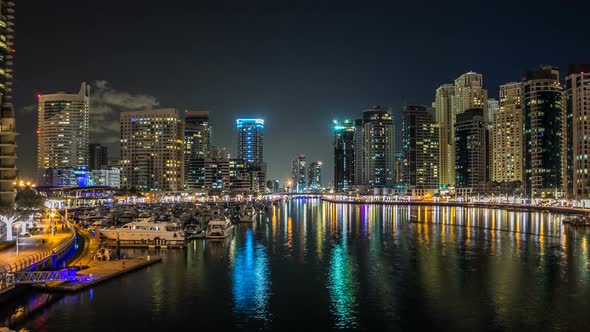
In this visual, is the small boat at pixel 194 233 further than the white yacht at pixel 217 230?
No

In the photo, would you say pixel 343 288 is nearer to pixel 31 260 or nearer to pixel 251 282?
pixel 251 282

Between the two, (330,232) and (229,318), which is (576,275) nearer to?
(229,318)

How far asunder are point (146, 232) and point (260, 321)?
124ft

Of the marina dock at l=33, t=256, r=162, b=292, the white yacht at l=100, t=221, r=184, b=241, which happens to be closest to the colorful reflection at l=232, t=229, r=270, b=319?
the white yacht at l=100, t=221, r=184, b=241

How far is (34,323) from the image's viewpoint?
3303 centimetres

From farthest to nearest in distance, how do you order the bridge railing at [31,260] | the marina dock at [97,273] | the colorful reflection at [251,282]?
1. the marina dock at [97,273]
2. the bridge railing at [31,260]
3. the colorful reflection at [251,282]

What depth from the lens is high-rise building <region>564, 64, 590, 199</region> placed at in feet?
610

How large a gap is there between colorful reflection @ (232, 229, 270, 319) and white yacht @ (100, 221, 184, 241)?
29.7 feet

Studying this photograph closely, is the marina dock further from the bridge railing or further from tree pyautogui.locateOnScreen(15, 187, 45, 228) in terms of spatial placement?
tree pyautogui.locateOnScreen(15, 187, 45, 228)

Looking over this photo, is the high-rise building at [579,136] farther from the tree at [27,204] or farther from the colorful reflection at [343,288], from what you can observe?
the tree at [27,204]

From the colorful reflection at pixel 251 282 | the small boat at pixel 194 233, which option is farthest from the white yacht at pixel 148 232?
the colorful reflection at pixel 251 282

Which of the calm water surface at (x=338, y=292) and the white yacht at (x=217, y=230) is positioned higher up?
the white yacht at (x=217, y=230)

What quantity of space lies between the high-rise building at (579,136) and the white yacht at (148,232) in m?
162

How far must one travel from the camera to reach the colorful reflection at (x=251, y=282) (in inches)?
1505
